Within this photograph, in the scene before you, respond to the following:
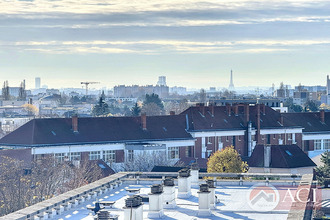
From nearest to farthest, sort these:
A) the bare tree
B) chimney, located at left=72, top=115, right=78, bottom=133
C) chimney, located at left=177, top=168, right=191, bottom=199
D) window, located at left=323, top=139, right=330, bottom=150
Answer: chimney, located at left=177, top=168, right=191, bottom=199
the bare tree
chimney, located at left=72, top=115, right=78, bottom=133
window, located at left=323, top=139, right=330, bottom=150

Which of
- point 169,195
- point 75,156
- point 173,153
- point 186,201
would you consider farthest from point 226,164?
point 169,195

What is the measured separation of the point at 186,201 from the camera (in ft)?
118

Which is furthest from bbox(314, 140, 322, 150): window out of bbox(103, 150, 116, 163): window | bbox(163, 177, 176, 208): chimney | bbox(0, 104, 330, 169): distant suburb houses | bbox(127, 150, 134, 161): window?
bbox(163, 177, 176, 208): chimney

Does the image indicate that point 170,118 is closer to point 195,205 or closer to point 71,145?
point 71,145

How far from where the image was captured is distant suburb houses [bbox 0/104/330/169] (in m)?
88.2

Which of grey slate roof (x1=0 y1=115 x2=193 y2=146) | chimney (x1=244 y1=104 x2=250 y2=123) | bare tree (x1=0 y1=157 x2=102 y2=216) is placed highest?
chimney (x1=244 y1=104 x2=250 y2=123)

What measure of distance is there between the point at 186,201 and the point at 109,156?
56.1m

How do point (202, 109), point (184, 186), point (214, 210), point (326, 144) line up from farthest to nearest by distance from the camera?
1. point (326, 144)
2. point (202, 109)
3. point (184, 186)
4. point (214, 210)

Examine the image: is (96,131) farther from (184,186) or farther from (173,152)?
(184,186)

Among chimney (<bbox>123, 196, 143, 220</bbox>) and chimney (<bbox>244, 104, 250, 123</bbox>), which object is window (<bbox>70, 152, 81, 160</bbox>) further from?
chimney (<bbox>123, 196, 143, 220</bbox>)

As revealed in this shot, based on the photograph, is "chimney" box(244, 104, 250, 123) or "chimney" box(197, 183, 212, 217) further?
"chimney" box(244, 104, 250, 123)

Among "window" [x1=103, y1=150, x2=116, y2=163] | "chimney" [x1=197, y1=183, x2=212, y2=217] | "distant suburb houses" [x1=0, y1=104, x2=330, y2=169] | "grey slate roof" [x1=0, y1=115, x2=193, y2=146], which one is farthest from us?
"window" [x1=103, y1=150, x2=116, y2=163]

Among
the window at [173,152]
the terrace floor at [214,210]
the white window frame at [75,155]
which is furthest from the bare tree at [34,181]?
the window at [173,152]

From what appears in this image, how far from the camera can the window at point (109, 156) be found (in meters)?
90.8
